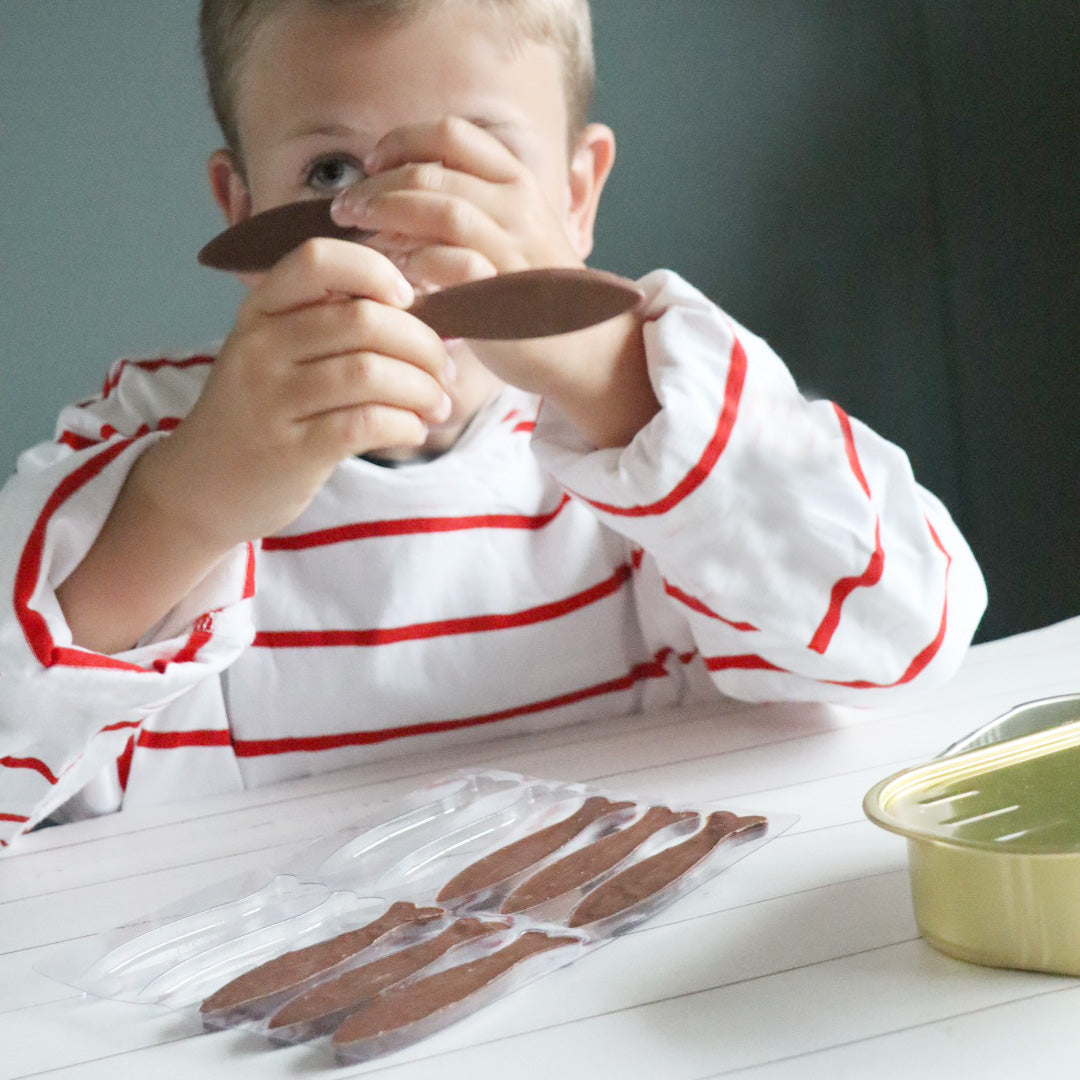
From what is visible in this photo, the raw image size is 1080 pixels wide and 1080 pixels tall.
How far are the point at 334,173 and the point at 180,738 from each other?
39cm

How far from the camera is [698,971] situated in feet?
1.48

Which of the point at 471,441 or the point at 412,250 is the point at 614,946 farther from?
the point at 471,441

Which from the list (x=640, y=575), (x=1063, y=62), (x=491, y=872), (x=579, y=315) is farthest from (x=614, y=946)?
(x=1063, y=62)

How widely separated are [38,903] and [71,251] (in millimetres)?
1008

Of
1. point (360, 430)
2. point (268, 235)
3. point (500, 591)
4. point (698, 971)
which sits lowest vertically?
point (698, 971)

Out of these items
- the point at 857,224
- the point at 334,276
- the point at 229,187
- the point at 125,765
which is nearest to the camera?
the point at 334,276

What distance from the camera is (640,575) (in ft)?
3.18

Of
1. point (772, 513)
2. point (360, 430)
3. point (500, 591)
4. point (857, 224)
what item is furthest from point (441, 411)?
point (857, 224)

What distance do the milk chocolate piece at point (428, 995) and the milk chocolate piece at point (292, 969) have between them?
38 millimetres

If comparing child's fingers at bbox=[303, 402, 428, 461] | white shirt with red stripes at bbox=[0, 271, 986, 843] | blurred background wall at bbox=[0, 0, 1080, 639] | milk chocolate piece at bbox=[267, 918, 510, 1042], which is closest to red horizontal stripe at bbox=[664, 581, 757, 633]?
white shirt with red stripes at bbox=[0, 271, 986, 843]

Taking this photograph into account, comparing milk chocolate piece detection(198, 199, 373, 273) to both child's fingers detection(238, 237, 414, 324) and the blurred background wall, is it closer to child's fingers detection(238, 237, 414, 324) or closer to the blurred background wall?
child's fingers detection(238, 237, 414, 324)

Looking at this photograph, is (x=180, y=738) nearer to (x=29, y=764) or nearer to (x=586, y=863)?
(x=29, y=764)

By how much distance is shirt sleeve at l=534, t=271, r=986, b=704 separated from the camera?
2.36 ft

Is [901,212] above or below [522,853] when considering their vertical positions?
above
